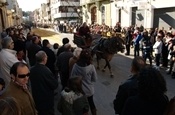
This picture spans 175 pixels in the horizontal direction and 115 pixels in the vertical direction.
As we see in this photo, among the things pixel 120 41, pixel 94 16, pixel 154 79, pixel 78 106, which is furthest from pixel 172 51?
pixel 94 16

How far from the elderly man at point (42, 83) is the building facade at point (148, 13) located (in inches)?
636

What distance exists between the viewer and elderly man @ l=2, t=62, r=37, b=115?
9.80 feet

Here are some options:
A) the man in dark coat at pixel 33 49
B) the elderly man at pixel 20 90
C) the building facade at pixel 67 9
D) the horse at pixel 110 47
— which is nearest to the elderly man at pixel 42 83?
the elderly man at pixel 20 90

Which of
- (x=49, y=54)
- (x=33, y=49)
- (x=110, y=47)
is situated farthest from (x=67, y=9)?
(x=49, y=54)

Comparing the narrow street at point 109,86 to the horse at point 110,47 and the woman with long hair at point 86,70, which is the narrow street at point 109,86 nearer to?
the horse at point 110,47

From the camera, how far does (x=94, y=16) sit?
3903 cm

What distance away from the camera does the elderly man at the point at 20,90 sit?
9.80 ft

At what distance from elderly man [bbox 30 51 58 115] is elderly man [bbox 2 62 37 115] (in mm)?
1104

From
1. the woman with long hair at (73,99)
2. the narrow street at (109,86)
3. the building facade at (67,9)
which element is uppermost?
the building facade at (67,9)

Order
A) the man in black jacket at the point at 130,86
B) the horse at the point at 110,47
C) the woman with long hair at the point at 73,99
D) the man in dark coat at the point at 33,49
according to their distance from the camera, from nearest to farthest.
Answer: the man in black jacket at the point at 130,86, the woman with long hair at the point at 73,99, the man in dark coat at the point at 33,49, the horse at the point at 110,47

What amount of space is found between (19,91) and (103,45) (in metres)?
7.83

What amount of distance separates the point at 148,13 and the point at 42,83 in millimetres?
18274

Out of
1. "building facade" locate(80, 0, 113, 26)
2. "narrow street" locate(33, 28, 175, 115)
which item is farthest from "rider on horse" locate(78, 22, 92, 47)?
"building facade" locate(80, 0, 113, 26)

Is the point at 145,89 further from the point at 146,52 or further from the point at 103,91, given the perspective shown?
the point at 146,52
